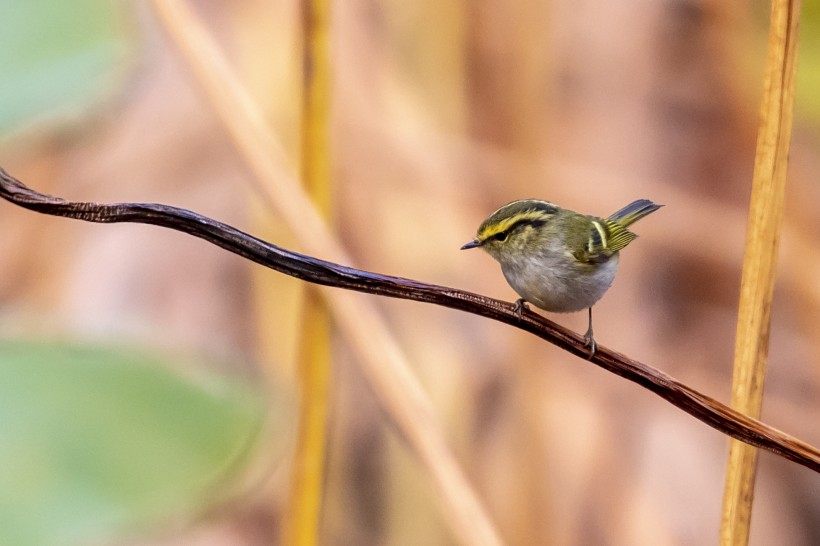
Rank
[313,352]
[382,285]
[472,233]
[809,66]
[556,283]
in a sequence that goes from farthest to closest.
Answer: [472,233] < [809,66] < [313,352] < [556,283] < [382,285]

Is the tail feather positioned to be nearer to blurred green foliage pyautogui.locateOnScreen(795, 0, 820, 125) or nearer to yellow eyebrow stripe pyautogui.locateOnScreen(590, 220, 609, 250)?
yellow eyebrow stripe pyautogui.locateOnScreen(590, 220, 609, 250)

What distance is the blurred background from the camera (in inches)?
48.1

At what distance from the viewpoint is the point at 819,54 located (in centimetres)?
103

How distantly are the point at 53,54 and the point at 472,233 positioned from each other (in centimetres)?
80

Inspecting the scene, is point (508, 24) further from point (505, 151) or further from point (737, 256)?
point (737, 256)

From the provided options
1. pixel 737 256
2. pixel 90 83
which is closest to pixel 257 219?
pixel 90 83

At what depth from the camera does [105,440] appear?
0.62 metres

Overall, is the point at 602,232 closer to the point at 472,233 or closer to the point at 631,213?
the point at 631,213

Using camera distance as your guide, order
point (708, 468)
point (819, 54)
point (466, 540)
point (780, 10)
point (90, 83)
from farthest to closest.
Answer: point (708, 468) → point (819, 54) → point (466, 540) → point (90, 83) → point (780, 10)

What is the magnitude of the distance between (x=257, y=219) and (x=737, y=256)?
820 mm

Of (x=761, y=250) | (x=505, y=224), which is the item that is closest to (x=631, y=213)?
(x=505, y=224)

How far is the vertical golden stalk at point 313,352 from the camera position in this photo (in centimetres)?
83

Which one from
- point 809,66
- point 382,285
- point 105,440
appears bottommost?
point 105,440

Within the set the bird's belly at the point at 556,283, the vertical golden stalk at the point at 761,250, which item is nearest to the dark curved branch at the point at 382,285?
the vertical golden stalk at the point at 761,250
